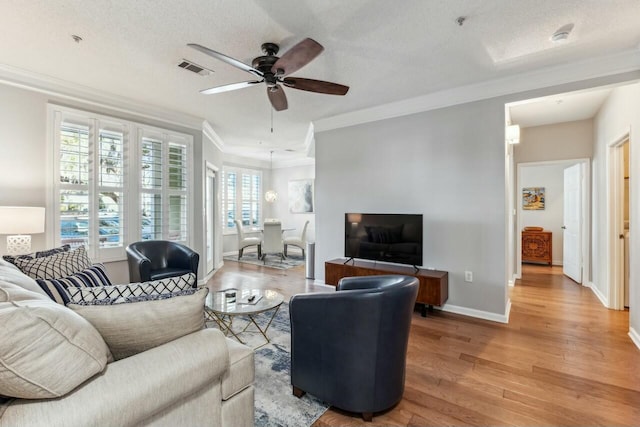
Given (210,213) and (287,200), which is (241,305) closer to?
(210,213)

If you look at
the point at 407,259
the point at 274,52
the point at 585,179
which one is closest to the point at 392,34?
the point at 274,52

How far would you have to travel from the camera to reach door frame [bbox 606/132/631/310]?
3.67 meters

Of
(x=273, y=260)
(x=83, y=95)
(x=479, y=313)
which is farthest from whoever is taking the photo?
(x=273, y=260)

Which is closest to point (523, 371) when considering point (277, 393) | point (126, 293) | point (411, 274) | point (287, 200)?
point (411, 274)

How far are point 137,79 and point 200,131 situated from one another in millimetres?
1649

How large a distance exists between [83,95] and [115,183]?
3.64 ft

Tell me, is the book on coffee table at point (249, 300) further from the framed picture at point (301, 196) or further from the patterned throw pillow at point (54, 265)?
the framed picture at point (301, 196)

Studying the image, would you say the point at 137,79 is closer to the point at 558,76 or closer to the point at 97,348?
the point at 97,348

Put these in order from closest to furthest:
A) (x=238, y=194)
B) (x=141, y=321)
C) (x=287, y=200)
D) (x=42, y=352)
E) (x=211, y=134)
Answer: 1. (x=42, y=352)
2. (x=141, y=321)
3. (x=211, y=134)
4. (x=238, y=194)
5. (x=287, y=200)

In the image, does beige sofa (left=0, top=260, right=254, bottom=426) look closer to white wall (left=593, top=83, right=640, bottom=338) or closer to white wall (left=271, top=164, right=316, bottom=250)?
white wall (left=593, top=83, right=640, bottom=338)

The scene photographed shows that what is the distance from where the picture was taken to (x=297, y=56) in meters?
2.22

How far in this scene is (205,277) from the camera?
17.2 ft

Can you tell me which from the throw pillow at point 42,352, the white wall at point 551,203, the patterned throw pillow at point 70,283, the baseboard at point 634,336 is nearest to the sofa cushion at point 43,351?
the throw pillow at point 42,352

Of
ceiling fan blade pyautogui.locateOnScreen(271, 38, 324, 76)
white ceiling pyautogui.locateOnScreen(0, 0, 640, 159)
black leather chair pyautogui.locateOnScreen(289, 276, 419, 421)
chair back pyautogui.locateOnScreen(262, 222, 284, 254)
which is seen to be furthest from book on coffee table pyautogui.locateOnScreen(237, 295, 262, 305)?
chair back pyautogui.locateOnScreen(262, 222, 284, 254)
